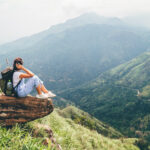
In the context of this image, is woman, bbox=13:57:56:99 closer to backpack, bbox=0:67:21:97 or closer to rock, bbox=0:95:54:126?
backpack, bbox=0:67:21:97

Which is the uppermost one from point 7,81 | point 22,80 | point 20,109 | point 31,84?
point 7,81

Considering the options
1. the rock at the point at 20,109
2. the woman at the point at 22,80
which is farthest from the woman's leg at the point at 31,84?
the rock at the point at 20,109

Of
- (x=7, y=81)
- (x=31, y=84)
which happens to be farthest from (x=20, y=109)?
(x=7, y=81)

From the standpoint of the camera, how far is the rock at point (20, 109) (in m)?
11.4

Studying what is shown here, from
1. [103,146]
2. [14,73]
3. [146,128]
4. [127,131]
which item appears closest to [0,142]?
[14,73]

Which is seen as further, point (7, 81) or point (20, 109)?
point (20, 109)

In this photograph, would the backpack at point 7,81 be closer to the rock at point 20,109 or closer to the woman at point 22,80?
the woman at point 22,80

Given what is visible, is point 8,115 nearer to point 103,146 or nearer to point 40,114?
point 40,114

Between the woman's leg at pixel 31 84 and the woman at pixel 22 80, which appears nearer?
the woman at pixel 22 80

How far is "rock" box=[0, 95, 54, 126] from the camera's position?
1136 cm

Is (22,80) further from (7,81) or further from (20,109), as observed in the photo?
(20,109)

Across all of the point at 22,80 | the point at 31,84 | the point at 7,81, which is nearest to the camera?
the point at 7,81

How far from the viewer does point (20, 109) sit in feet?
39.2

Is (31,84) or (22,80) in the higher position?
(22,80)
